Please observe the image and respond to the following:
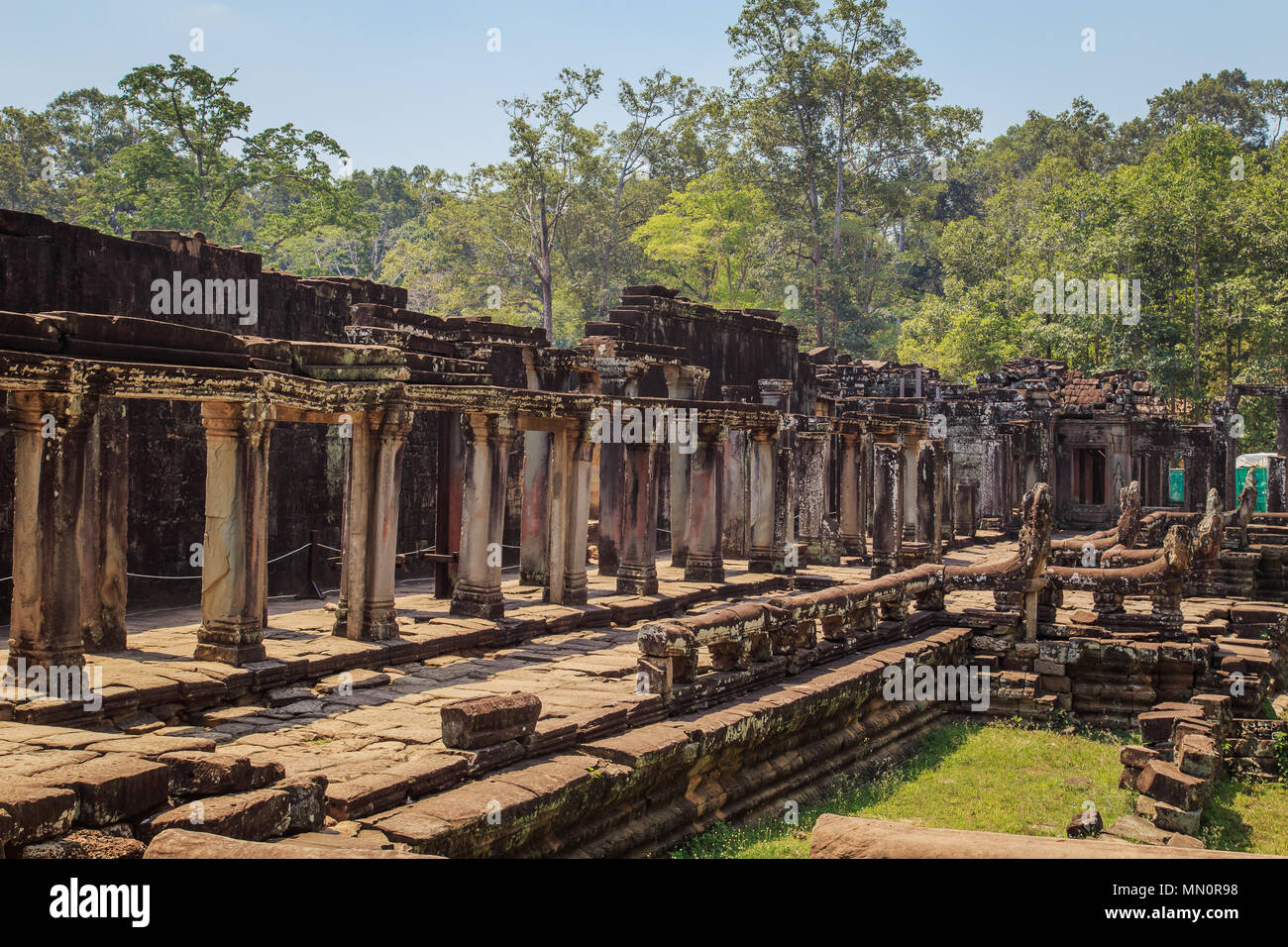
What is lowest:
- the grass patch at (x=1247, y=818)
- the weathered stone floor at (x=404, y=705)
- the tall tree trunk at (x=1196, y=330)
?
the grass patch at (x=1247, y=818)

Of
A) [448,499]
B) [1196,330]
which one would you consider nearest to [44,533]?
[448,499]

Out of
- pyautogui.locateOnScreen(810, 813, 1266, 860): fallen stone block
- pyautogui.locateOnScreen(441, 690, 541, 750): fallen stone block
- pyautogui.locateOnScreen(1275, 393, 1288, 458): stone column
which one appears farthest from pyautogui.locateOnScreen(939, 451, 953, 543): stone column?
pyautogui.locateOnScreen(810, 813, 1266, 860): fallen stone block

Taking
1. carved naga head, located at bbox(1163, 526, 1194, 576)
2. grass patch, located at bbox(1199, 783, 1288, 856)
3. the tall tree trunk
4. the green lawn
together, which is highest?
the tall tree trunk

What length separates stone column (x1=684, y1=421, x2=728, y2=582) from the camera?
59.1ft

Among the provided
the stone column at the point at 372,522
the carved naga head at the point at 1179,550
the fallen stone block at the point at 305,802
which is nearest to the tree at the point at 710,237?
the carved naga head at the point at 1179,550

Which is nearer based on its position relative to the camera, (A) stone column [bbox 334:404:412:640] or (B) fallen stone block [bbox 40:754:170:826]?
(B) fallen stone block [bbox 40:754:170:826]

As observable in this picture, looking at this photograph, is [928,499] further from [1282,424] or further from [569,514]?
[1282,424]

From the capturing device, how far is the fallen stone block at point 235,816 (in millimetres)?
5496

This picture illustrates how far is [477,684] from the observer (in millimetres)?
10898

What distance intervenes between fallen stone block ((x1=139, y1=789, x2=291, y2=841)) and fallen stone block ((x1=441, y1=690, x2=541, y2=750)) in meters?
1.70

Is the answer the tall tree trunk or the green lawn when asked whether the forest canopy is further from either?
the green lawn

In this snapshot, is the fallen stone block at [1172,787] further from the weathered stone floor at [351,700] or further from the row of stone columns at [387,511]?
the row of stone columns at [387,511]

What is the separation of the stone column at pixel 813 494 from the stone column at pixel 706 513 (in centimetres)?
349
